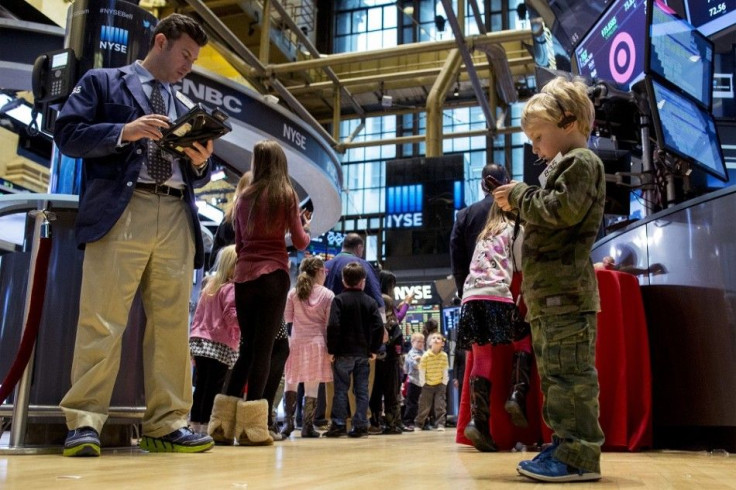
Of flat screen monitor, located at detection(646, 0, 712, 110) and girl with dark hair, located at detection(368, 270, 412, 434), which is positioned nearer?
flat screen monitor, located at detection(646, 0, 712, 110)

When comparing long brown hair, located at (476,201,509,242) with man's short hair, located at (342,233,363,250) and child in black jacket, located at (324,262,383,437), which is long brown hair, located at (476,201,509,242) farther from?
man's short hair, located at (342,233,363,250)

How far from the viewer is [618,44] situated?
6.02m

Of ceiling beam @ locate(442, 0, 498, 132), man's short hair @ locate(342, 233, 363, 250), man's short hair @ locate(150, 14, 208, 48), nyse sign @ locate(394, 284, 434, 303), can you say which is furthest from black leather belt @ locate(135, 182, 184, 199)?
nyse sign @ locate(394, 284, 434, 303)

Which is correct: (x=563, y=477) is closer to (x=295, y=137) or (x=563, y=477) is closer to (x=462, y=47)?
(x=295, y=137)

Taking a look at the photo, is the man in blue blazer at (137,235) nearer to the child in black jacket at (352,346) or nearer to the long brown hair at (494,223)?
the long brown hair at (494,223)

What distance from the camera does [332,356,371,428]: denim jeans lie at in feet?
16.9

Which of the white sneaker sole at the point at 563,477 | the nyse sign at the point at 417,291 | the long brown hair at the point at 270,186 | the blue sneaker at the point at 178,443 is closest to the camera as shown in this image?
the white sneaker sole at the point at 563,477

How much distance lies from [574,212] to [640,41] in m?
4.28

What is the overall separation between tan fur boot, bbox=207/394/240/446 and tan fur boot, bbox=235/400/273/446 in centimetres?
4

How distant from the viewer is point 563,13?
339 inches

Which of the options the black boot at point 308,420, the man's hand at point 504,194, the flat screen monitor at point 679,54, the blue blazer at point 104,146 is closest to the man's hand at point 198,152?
the blue blazer at point 104,146

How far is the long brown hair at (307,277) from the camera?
5305mm

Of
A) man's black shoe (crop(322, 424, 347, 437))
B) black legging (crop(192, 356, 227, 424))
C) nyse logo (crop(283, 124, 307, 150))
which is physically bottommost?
man's black shoe (crop(322, 424, 347, 437))

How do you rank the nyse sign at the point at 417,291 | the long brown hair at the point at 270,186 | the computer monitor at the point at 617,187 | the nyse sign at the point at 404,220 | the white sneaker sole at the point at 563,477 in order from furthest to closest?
the nyse sign at the point at 404,220 < the nyse sign at the point at 417,291 < the computer monitor at the point at 617,187 < the long brown hair at the point at 270,186 < the white sneaker sole at the point at 563,477
